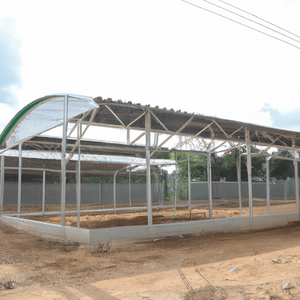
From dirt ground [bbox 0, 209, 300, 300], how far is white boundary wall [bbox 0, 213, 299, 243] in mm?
156

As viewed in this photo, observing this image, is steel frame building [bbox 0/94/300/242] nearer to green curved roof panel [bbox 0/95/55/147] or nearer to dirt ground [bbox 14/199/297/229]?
green curved roof panel [bbox 0/95/55/147]

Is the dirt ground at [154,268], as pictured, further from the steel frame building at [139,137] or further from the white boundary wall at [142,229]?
the steel frame building at [139,137]

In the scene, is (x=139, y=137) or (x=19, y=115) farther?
(x=139, y=137)

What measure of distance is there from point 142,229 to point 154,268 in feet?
7.11

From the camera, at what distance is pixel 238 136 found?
11.2 m

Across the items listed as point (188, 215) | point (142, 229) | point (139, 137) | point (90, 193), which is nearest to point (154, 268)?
point (142, 229)

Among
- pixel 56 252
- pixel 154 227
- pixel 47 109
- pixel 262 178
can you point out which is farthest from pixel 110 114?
pixel 262 178

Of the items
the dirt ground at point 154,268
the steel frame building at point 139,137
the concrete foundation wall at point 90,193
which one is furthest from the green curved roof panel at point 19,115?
the concrete foundation wall at point 90,193

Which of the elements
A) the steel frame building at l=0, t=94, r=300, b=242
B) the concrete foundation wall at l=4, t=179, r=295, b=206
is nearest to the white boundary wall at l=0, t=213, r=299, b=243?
the steel frame building at l=0, t=94, r=300, b=242

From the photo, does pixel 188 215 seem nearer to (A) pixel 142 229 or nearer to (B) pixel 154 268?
(A) pixel 142 229

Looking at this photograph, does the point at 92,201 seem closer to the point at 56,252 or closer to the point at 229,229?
the point at 229,229

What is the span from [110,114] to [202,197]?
318 inches

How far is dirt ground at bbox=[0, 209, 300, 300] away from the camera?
148 inches

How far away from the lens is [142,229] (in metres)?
7.24
